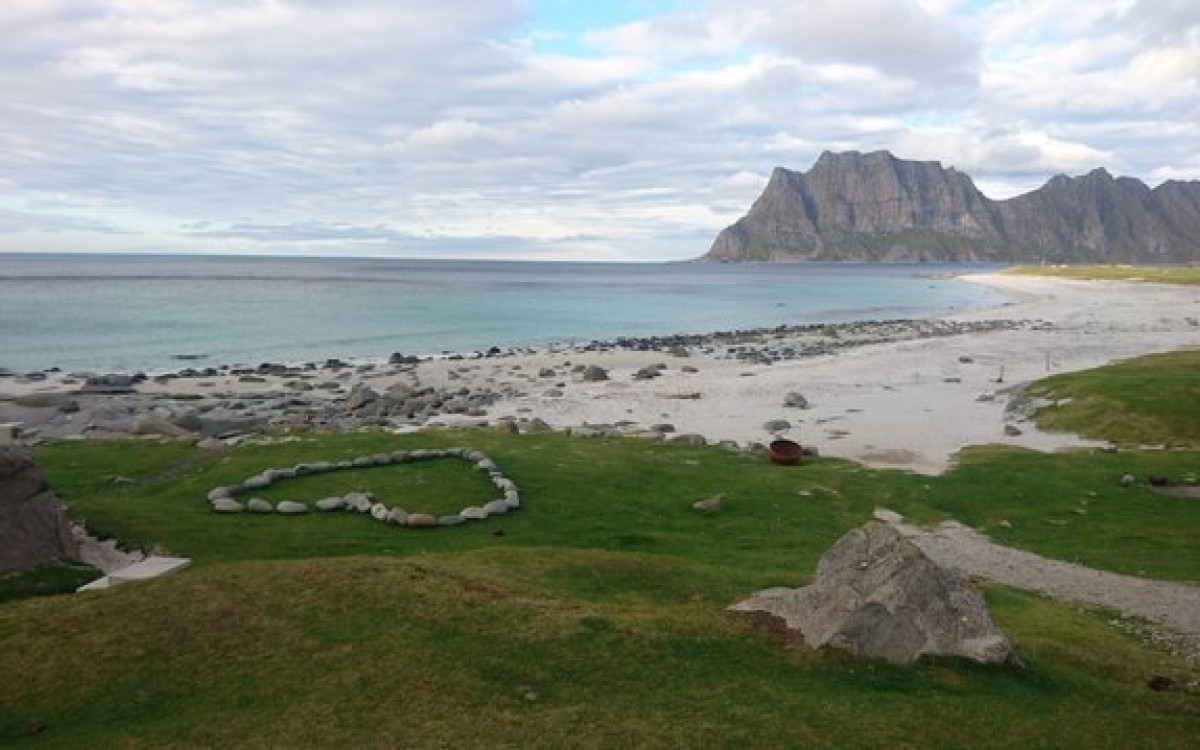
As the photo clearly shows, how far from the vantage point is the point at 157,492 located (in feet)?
104

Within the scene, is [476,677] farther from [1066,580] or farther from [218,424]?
[218,424]

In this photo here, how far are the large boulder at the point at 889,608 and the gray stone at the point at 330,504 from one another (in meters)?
15.9

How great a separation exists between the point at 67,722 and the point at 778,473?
2855cm

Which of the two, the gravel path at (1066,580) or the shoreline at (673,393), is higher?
the gravel path at (1066,580)

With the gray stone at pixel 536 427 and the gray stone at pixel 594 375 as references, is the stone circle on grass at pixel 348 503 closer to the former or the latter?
the gray stone at pixel 536 427

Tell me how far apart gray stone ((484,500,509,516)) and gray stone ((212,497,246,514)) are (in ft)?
25.5

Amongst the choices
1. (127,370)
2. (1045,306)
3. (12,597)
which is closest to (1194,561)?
(12,597)

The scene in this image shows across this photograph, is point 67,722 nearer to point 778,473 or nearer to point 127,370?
point 778,473

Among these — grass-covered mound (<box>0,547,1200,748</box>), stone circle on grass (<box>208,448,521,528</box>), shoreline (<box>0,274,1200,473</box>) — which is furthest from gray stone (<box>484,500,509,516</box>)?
shoreline (<box>0,274,1200,473</box>)

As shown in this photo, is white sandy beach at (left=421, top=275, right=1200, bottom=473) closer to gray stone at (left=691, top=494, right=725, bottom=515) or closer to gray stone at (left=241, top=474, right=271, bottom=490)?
gray stone at (left=691, top=494, right=725, bottom=515)

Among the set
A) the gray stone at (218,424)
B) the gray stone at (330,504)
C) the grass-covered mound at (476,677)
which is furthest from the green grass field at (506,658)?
the gray stone at (218,424)

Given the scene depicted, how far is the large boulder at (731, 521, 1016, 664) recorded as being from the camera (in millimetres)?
16734

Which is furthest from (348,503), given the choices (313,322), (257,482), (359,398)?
(313,322)

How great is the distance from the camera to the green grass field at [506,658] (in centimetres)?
1370
